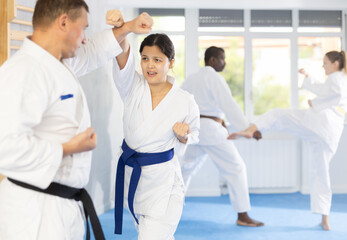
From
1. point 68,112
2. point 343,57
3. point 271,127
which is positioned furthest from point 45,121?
point 343,57

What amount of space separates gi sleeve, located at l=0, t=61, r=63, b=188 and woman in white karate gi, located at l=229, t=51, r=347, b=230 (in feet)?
9.25

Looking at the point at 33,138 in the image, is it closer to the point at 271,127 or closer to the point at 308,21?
the point at 271,127

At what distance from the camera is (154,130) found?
238 cm

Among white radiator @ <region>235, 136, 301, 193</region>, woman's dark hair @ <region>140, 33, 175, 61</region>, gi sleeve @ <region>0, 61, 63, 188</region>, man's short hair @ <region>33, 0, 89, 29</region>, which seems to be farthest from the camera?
white radiator @ <region>235, 136, 301, 193</region>

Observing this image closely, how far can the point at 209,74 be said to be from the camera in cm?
415

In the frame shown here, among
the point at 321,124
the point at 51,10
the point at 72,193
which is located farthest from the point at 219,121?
the point at 51,10

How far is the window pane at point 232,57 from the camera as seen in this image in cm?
580

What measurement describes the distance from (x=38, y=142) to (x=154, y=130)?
39.6 inches

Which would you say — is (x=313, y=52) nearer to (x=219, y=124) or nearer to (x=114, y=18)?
(x=219, y=124)

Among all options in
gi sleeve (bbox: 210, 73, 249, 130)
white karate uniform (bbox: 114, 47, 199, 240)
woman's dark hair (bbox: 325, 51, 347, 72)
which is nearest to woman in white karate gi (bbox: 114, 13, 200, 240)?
white karate uniform (bbox: 114, 47, 199, 240)

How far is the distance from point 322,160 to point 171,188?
7.29ft

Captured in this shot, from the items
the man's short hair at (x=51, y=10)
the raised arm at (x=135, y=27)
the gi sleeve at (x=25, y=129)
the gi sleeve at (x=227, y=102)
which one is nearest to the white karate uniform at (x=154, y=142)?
the raised arm at (x=135, y=27)

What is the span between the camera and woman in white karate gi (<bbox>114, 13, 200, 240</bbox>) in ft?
7.73

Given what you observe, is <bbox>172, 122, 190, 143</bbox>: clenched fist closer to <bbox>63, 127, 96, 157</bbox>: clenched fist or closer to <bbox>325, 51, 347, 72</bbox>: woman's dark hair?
<bbox>63, 127, 96, 157</bbox>: clenched fist
